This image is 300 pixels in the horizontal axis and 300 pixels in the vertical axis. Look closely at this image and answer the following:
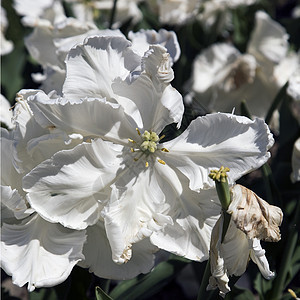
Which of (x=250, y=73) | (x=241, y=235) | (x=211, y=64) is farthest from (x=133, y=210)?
(x=211, y=64)

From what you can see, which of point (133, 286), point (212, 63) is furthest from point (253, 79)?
point (133, 286)

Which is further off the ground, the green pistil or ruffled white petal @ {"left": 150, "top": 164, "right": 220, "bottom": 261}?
the green pistil

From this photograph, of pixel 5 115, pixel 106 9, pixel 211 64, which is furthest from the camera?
pixel 106 9

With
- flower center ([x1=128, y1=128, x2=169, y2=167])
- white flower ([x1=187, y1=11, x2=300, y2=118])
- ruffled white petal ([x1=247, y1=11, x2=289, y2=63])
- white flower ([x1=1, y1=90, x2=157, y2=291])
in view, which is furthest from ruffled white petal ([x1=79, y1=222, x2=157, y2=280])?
ruffled white petal ([x1=247, y1=11, x2=289, y2=63])

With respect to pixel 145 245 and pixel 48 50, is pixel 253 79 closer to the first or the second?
pixel 48 50

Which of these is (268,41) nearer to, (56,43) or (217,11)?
(217,11)

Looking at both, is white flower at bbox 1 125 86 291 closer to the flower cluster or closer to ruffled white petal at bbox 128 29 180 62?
the flower cluster

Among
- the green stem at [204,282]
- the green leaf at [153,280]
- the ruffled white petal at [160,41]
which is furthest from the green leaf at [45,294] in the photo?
the ruffled white petal at [160,41]
